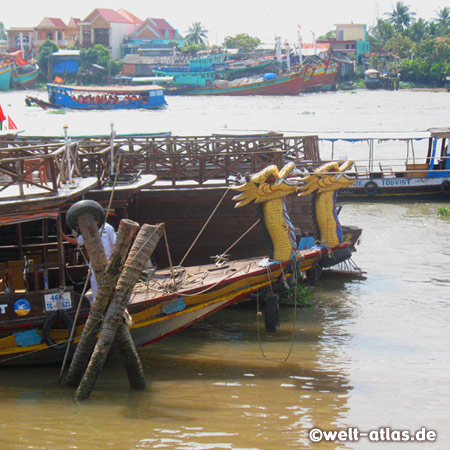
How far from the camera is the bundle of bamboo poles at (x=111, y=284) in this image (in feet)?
25.3

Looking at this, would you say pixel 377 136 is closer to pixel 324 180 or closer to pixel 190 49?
pixel 324 180

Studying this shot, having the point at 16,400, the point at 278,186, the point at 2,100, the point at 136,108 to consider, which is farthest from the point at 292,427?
the point at 2,100

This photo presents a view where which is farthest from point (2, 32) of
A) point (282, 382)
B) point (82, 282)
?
point (282, 382)

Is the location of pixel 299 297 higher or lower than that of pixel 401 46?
lower

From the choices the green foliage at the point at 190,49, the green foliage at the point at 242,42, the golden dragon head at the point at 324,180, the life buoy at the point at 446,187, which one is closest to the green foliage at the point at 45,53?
the green foliage at the point at 190,49

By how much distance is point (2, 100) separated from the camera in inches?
3123

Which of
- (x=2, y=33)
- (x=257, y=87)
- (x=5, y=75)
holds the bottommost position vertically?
(x=257, y=87)

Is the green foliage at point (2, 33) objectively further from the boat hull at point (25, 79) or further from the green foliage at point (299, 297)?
the green foliage at point (299, 297)

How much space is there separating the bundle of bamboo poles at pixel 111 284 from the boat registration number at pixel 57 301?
3.14ft

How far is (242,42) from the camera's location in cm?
10725

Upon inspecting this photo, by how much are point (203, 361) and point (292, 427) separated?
2.22m

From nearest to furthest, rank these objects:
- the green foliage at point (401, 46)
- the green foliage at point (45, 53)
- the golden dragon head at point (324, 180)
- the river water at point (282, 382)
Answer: the river water at point (282, 382) → the golden dragon head at point (324, 180) → the green foliage at point (401, 46) → the green foliage at point (45, 53)

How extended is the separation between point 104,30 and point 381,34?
1704 inches

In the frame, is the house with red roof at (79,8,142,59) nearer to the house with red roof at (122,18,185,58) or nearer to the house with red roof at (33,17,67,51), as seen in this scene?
the house with red roof at (122,18,185,58)
